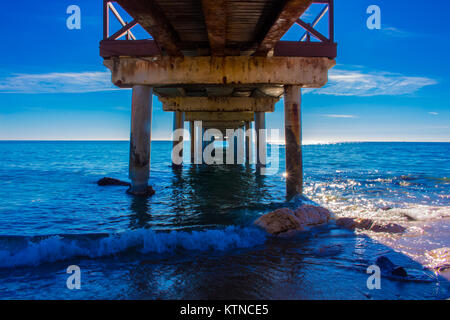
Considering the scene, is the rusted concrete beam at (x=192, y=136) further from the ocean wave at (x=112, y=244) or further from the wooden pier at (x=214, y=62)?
the ocean wave at (x=112, y=244)

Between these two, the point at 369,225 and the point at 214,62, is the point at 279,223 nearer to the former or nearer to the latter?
the point at 369,225

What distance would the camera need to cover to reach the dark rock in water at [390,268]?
360 cm

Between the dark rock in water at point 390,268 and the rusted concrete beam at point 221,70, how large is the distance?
5.95 metres

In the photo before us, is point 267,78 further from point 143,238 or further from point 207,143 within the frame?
point 207,143

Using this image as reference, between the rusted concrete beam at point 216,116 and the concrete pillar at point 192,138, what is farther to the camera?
the concrete pillar at point 192,138

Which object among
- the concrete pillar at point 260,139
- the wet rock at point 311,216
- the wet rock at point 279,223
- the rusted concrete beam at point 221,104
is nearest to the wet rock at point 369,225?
the wet rock at point 311,216

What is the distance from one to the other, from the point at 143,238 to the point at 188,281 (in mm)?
1880

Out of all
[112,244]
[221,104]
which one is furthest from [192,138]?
[112,244]

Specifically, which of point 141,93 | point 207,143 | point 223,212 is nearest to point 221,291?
point 223,212

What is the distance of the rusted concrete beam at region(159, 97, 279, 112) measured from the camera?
50.7 ft

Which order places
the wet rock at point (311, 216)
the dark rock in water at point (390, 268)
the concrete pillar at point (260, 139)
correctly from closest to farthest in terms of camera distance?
the dark rock in water at point (390, 268), the wet rock at point (311, 216), the concrete pillar at point (260, 139)

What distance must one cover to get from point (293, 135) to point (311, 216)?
3163 mm

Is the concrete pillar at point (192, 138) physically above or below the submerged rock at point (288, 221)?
above

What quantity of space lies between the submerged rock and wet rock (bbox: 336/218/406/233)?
16.8 inches
